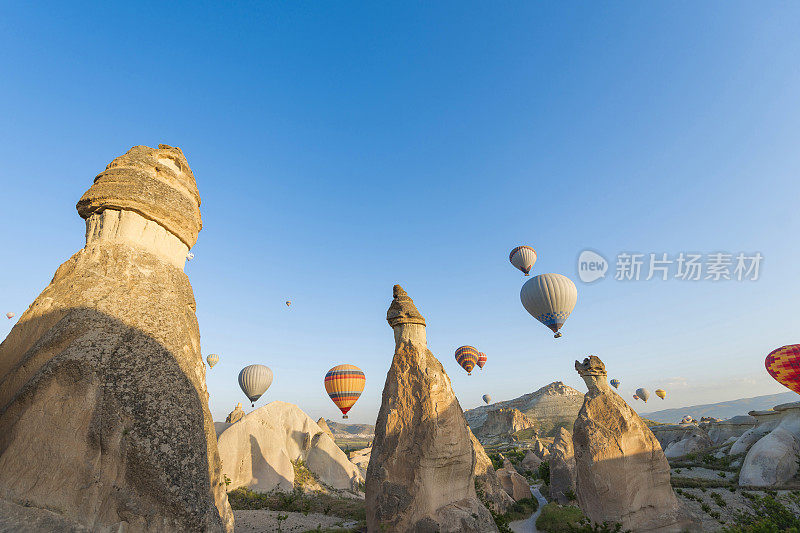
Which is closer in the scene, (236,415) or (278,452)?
(278,452)

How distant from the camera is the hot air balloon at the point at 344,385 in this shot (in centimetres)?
3434

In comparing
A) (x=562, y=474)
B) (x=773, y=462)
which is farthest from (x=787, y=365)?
(x=562, y=474)

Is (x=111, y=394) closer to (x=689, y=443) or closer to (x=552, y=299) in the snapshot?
(x=552, y=299)

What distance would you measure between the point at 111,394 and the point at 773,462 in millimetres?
36280

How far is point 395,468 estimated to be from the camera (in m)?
12.2

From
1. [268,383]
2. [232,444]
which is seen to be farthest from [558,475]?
[268,383]

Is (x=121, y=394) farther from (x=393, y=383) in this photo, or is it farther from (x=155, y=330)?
(x=393, y=383)

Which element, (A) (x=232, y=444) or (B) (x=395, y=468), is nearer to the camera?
(B) (x=395, y=468)

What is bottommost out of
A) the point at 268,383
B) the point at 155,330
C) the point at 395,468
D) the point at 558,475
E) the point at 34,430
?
the point at 558,475

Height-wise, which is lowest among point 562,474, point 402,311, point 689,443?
point 689,443

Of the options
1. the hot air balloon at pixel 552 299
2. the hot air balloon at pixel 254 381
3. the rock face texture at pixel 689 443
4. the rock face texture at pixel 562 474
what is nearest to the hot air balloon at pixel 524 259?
the hot air balloon at pixel 552 299

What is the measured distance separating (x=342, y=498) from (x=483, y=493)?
13.3m

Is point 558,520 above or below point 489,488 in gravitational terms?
below

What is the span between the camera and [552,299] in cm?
3066
